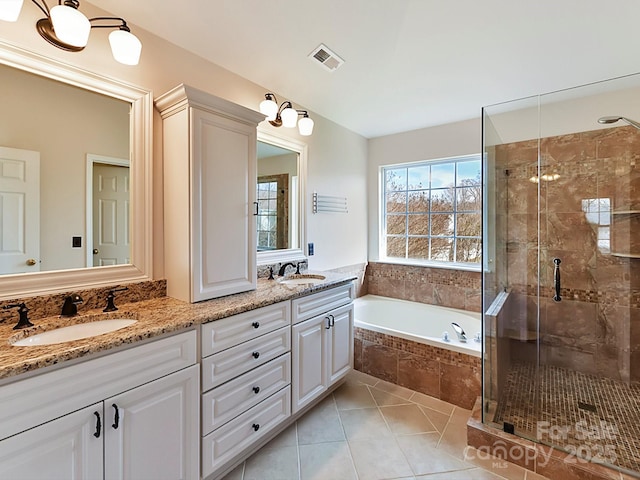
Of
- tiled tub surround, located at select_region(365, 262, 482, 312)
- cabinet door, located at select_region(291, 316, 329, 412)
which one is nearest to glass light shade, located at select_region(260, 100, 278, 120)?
cabinet door, located at select_region(291, 316, 329, 412)

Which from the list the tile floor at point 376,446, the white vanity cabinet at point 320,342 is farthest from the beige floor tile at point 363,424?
the white vanity cabinet at point 320,342

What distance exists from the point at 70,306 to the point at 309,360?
51.6 inches

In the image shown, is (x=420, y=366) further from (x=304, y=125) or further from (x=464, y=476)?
(x=304, y=125)

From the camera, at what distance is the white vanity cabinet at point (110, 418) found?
0.92 metres

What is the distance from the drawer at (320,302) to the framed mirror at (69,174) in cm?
87

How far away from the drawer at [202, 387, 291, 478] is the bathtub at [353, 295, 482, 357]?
1055mm

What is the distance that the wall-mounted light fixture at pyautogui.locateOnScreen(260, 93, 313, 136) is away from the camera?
2.16 m

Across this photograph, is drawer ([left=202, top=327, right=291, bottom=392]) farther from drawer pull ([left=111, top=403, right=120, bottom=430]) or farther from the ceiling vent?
the ceiling vent

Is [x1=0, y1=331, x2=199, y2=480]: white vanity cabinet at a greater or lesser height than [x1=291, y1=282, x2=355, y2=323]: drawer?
lesser

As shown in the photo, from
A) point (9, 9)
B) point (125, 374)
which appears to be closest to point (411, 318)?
point (125, 374)

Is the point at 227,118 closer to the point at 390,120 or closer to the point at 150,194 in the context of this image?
the point at 150,194

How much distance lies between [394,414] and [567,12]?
271 cm

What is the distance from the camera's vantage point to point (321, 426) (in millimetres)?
1958

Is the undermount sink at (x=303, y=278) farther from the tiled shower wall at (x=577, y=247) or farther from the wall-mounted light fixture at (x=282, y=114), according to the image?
the tiled shower wall at (x=577, y=247)
